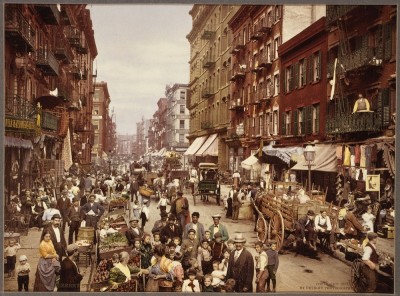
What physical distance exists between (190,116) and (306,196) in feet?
22.6

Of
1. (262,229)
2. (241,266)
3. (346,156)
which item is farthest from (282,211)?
(241,266)

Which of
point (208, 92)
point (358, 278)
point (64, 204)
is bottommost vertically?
point (358, 278)

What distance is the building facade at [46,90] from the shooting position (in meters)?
12.3

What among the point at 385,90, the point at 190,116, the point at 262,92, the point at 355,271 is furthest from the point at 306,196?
the point at 190,116

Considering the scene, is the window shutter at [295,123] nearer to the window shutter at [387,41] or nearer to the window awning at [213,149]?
the window awning at [213,149]

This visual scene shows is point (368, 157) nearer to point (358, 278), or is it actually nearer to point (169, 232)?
point (358, 278)

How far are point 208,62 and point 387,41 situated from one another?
19.3 feet

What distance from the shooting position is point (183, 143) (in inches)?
706

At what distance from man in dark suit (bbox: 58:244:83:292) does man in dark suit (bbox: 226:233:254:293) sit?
378 centimetres

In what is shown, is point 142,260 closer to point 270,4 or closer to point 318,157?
point 318,157

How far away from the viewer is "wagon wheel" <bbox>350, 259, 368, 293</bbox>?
11297mm

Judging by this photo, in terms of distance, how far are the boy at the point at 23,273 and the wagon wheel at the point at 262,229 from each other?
6.49 m

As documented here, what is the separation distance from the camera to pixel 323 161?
14234 millimetres

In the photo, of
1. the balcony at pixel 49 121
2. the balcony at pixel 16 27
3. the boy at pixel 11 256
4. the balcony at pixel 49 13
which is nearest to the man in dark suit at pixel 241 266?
the boy at pixel 11 256
